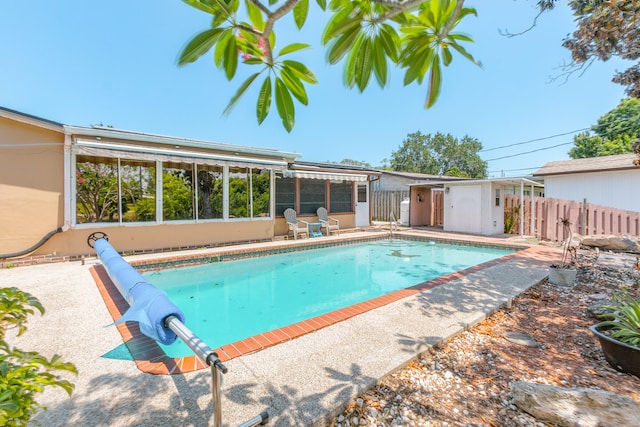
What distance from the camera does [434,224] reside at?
80.5 ft

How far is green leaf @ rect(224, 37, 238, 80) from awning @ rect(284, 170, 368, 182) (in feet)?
48.2

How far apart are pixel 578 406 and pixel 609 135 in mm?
61121

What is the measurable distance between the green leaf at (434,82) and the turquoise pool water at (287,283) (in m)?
6.41

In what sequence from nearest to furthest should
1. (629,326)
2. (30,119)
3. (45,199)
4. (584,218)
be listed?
1. (629,326)
2. (30,119)
3. (45,199)
4. (584,218)

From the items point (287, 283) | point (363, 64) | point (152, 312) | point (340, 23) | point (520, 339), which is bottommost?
point (287, 283)

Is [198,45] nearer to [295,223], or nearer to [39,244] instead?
[39,244]

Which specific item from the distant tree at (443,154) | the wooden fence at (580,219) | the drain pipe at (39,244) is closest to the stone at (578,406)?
the drain pipe at (39,244)

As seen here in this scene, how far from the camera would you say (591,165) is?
25.2 m

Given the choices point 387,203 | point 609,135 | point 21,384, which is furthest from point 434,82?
point 609,135

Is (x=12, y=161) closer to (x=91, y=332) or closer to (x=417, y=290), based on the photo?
(x=91, y=332)

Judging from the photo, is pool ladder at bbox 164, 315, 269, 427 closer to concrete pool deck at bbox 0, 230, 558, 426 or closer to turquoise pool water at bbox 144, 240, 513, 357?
concrete pool deck at bbox 0, 230, 558, 426

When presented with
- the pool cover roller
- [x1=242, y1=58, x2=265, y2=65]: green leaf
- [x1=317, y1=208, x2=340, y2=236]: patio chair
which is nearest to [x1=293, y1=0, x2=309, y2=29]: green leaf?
[x1=242, y1=58, x2=265, y2=65]: green leaf

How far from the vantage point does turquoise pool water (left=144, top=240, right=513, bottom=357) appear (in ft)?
25.0

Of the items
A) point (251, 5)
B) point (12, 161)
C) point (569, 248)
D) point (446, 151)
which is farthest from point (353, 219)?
point (446, 151)
